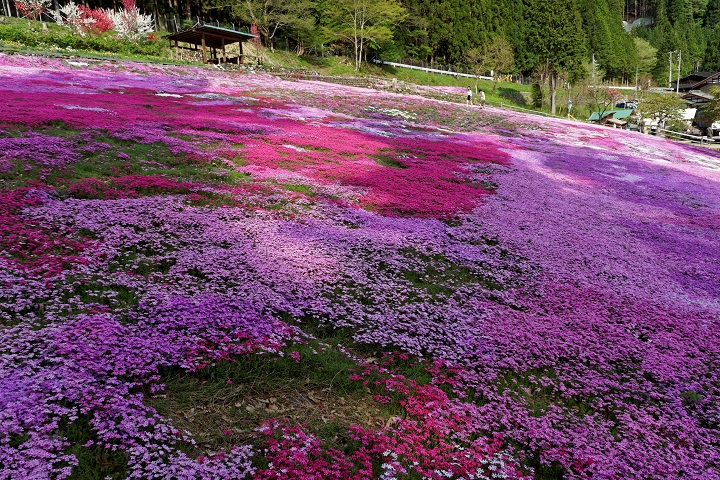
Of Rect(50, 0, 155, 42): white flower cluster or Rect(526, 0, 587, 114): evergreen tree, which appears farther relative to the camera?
Rect(526, 0, 587, 114): evergreen tree

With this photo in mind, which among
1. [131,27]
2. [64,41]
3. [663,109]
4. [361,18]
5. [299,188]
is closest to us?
[299,188]

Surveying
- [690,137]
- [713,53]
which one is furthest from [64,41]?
[713,53]

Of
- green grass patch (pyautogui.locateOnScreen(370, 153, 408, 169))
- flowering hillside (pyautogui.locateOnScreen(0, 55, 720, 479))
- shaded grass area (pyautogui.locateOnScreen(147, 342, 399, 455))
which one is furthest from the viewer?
green grass patch (pyautogui.locateOnScreen(370, 153, 408, 169))

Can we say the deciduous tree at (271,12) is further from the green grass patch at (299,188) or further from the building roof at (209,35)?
the green grass patch at (299,188)

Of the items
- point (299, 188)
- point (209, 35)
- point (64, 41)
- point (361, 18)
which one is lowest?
point (299, 188)

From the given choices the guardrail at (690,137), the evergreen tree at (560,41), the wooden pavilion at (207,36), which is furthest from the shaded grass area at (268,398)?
the evergreen tree at (560,41)

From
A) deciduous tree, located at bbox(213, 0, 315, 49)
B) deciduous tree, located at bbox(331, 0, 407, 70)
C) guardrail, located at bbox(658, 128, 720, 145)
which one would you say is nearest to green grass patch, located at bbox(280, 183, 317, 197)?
guardrail, located at bbox(658, 128, 720, 145)

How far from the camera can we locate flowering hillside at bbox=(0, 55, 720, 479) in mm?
4637

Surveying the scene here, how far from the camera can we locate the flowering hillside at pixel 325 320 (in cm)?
464

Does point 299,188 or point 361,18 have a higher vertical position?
point 361,18

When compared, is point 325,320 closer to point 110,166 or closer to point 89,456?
point 89,456

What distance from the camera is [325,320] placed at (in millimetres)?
6961

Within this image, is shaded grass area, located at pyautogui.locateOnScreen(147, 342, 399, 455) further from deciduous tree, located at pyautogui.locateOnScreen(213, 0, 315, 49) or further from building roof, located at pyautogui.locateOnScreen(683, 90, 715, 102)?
building roof, located at pyautogui.locateOnScreen(683, 90, 715, 102)

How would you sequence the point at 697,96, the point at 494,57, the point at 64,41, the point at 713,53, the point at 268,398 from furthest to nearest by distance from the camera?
the point at 713,53, the point at 697,96, the point at 494,57, the point at 64,41, the point at 268,398
